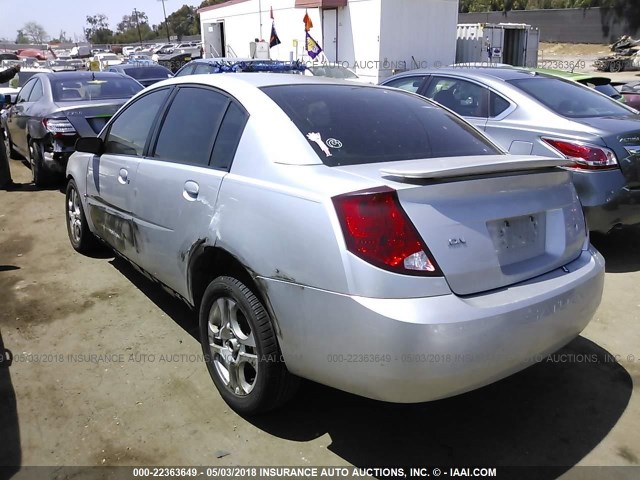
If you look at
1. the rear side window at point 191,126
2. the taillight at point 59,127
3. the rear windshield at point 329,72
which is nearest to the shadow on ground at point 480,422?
the rear side window at point 191,126

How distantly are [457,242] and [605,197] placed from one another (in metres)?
3.14

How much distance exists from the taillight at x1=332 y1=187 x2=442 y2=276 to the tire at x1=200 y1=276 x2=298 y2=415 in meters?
0.66

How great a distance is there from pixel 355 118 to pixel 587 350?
85.5 inches

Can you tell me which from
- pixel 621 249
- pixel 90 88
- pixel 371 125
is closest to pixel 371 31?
pixel 90 88

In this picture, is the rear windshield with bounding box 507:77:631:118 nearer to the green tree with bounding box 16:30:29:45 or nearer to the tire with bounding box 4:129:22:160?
the tire with bounding box 4:129:22:160

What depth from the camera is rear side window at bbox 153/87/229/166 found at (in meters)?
3.20

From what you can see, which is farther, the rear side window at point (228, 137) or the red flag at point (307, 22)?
the red flag at point (307, 22)

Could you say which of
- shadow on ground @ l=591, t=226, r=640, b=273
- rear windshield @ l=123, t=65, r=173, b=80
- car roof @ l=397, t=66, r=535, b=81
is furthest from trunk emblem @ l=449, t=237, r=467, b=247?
rear windshield @ l=123, t=65, r=173, b=80

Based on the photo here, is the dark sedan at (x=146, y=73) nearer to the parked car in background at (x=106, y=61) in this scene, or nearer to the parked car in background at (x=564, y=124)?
the parked car in background at (x=106, y=61)

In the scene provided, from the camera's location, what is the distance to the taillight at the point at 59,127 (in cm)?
746

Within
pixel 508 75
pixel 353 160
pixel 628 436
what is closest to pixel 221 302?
pixel 353 160

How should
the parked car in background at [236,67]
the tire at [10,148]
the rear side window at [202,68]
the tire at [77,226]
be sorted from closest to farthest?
the tire at [77,226] < the tire at [10,148] < the parked car in background at [236,67] < the rear side window at [202,68]

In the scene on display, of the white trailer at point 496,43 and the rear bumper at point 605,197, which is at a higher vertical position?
the white trailer at point 496,43

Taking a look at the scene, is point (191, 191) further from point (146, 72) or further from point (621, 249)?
point (146, 72)
